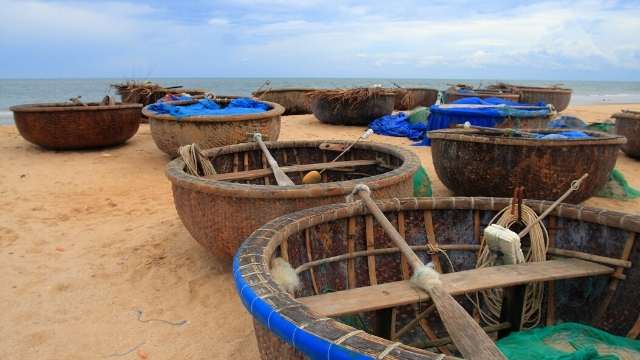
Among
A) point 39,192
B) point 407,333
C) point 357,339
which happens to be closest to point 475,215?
point 407,333

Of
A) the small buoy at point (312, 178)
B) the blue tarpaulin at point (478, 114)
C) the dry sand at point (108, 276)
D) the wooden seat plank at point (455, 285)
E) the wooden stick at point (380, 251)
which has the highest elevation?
the blue tarpaulin at point (478, 114)

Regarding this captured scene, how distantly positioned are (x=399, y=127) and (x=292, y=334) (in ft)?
27.0

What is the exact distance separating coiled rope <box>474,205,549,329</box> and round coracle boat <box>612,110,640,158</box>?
539cm

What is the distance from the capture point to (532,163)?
3629 millimetres

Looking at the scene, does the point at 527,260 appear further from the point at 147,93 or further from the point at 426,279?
the point at 147,93

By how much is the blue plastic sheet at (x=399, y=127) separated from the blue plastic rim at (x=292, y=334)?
24.7 ft

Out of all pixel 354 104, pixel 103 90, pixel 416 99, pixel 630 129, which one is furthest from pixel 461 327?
pixel 103 90

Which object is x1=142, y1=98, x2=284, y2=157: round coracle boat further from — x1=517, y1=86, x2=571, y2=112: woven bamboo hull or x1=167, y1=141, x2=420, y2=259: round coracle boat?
x1=517, y1=86, x2=571, y2=112: woven bamboo hull

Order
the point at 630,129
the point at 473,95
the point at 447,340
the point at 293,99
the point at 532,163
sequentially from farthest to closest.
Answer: the point at 293,99 < the point at 473,95 < the point at 630,129 < the point at 532,163 < the point at 447,340

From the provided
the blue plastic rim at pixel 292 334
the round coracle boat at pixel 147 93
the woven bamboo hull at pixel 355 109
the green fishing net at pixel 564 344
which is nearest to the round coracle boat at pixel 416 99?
the woven bamboo hull at pixel 355 109

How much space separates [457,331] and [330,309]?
1.52ft

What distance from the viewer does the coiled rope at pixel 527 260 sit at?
2195mm

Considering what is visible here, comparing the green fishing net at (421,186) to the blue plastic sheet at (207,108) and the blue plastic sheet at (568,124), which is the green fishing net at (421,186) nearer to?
the blue plastic sheet at (207,108)

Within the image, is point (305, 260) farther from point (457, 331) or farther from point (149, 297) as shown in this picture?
point (149, 297)
